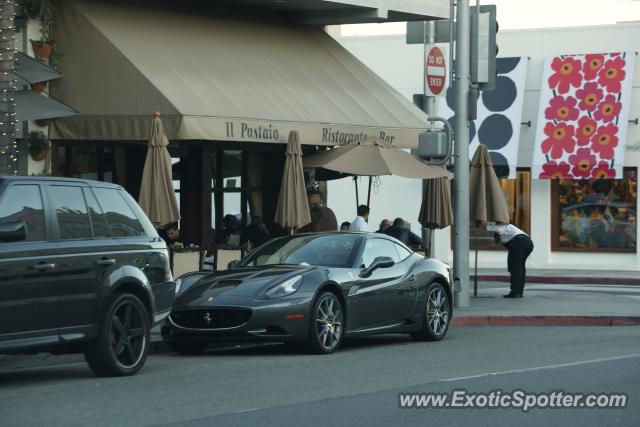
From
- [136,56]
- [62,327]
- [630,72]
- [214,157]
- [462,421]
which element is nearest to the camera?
[462,421]

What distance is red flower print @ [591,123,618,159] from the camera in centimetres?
3506

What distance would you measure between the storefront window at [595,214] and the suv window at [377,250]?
2095 centimetres

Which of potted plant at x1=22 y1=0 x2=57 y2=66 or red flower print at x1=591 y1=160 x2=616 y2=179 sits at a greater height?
potted plant at x1=22 y1=0 x2=57 y2=66

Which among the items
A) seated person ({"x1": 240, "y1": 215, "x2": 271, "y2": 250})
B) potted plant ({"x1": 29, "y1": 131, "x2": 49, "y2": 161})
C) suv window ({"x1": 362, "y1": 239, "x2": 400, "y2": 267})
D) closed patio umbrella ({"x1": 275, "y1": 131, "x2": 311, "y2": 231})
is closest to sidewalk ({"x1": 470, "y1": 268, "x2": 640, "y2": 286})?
seated person ({"x1": 240, "y1": 215, "x2": 271, "y2": 250})

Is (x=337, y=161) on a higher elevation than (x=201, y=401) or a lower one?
higher

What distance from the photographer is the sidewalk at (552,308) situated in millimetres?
20016

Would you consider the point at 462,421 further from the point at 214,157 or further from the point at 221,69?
the point at 214,157

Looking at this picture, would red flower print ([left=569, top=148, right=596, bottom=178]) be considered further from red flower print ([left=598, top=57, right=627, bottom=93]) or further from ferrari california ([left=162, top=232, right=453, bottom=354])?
ferrari california ([left=162, top=232, right=453, bottom=354])

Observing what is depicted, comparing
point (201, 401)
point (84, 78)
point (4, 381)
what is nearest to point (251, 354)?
point (4, 381)

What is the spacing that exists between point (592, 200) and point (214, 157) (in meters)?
16.1

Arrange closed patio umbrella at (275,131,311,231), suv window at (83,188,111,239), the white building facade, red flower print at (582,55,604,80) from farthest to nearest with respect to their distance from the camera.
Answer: the white building facade, red flower print at (582,55,604,80), closed patio umbrella at (275,131,311,231), suv window at (83,188,111,239)

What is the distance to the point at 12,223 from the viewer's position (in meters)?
10.5

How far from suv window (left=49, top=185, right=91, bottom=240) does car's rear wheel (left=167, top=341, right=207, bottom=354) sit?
3207 millimetres

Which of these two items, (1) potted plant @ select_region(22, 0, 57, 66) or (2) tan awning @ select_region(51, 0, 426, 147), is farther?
(1) potted plant @ select_region(22, 0, 57, 66)
